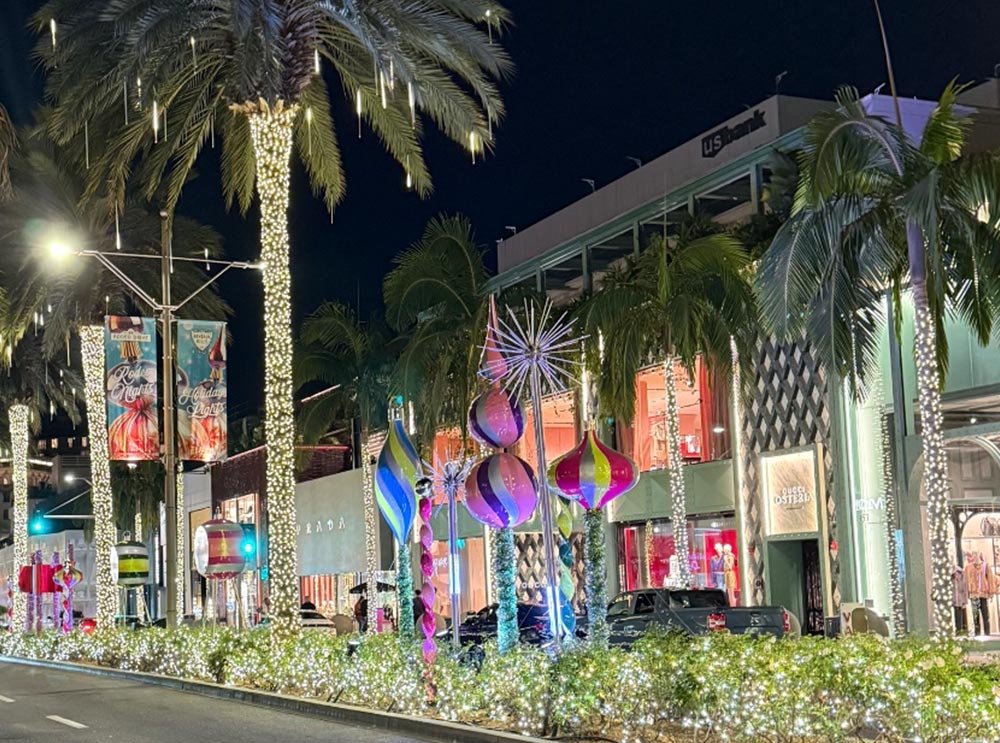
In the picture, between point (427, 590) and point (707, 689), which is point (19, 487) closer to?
point (427, 590)

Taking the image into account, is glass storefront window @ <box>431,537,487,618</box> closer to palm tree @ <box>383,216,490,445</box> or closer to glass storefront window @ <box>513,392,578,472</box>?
glass storefront window @ <box>513,392,578,472</box>

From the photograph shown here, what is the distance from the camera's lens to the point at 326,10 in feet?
74.2

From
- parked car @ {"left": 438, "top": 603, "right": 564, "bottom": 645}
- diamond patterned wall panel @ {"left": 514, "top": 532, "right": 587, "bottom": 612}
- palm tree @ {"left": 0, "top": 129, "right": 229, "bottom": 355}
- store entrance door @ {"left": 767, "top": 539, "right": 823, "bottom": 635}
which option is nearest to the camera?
parked car @ {"left": 438, "top": 603, "right": 564, "bottom": 645}

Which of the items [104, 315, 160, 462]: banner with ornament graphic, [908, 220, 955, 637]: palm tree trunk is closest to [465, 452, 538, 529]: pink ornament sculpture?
[908, 220, 955, 637]: palm tree trunk

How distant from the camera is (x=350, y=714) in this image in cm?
1866

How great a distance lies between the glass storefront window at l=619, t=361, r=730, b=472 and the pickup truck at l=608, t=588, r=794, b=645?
6.73 m

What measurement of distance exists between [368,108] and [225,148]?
141 inches

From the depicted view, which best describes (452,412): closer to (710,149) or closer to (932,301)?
(710,149)

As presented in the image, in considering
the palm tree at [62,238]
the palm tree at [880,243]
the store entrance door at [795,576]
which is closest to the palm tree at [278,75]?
the palm tree at [880,243]

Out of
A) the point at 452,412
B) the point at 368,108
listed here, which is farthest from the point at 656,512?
the point at 368,108

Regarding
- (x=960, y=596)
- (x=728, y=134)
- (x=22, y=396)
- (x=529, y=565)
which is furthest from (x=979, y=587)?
(x=22, y=396)

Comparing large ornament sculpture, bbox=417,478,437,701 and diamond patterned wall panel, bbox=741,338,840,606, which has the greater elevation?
diamond patterned wall panel, bbox=741,338,840,606

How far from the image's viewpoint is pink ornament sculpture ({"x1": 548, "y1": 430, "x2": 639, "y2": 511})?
18.0 metres

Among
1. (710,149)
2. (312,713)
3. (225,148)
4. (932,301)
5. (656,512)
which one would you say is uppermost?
(710,149)
